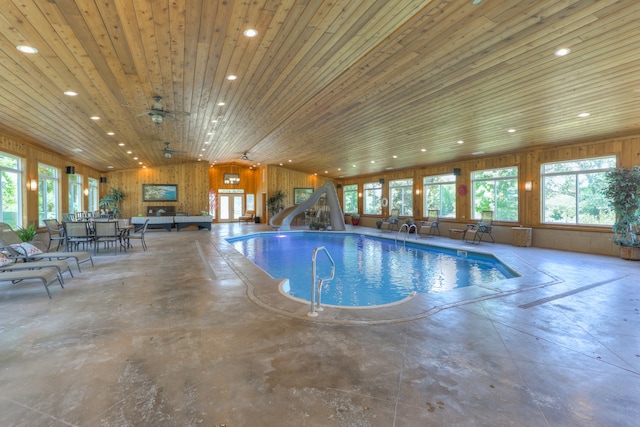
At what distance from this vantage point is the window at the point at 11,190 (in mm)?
6866

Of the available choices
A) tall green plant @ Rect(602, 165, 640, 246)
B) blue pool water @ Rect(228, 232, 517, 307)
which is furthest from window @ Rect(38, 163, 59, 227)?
tall green plant @ Rect(602, 165, 640, 246)

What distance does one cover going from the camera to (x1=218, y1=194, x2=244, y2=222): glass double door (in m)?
18.9

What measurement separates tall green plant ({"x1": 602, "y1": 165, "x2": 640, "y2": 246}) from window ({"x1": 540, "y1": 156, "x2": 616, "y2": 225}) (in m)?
0.76

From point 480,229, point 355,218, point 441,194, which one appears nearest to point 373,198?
point 355,218

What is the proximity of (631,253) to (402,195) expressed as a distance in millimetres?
8561

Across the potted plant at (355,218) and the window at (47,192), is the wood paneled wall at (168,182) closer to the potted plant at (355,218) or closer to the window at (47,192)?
the window at (47,192)

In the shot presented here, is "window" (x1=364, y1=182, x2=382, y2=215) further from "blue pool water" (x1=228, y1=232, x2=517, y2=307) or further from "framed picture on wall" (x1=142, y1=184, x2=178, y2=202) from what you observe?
Answer: "framed picture on wall" (x1=142, y1=184, x2=178, y2=202)

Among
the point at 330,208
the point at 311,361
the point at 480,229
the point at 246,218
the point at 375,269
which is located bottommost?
the point at 375,269

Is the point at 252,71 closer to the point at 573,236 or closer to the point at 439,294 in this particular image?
the point at 439,294

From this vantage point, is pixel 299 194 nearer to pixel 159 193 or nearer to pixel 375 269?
pixel 159 193

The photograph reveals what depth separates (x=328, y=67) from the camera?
4422mm

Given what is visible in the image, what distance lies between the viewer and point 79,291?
4.15m

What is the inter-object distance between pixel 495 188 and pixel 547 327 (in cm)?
837

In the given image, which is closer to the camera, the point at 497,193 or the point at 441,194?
the point at 497,193
